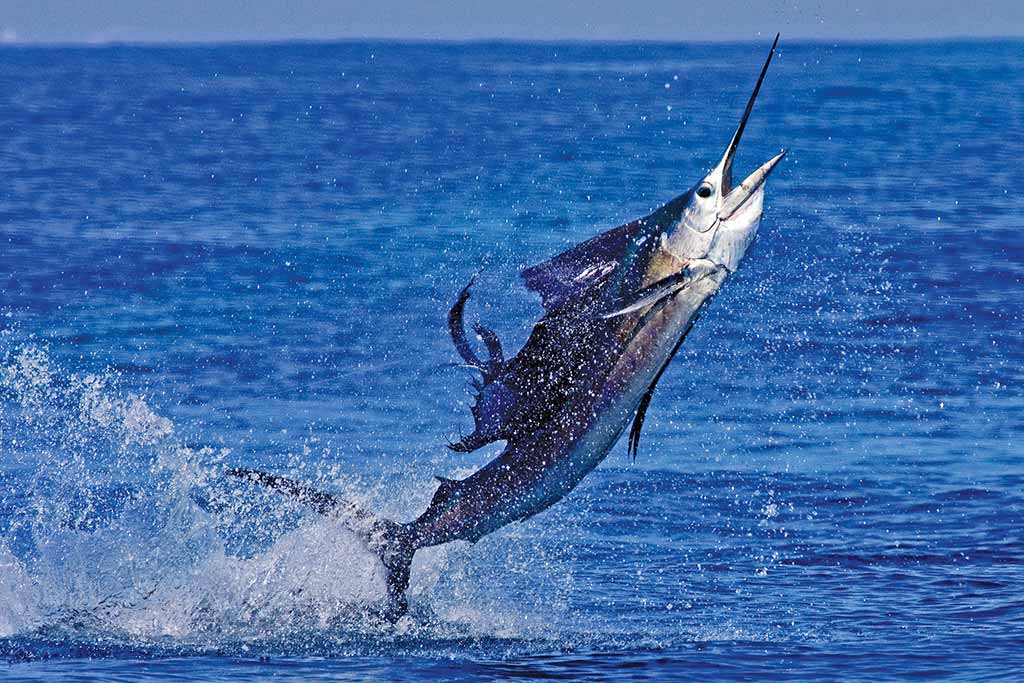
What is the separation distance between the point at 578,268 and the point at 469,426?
6.11 m

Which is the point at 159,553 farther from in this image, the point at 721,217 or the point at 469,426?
the point at 721,217

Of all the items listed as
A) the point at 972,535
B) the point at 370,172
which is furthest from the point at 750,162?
the point at 972,535

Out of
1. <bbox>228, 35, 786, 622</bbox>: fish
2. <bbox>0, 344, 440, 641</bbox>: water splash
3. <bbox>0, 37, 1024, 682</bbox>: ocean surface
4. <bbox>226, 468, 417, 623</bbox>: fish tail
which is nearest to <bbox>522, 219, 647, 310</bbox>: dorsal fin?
<bbox>228, 35, 786, 622</bbox>: fish

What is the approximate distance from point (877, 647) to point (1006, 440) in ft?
15.8

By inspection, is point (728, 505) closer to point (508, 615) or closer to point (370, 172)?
point (508, 615)

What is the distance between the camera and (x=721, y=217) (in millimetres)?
8117

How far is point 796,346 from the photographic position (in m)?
17.0

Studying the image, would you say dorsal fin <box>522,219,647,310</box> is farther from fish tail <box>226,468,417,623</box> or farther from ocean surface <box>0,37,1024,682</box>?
ocean surface <box>0,37,1024,682</box>

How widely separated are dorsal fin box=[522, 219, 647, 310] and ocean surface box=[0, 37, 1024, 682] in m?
1.93

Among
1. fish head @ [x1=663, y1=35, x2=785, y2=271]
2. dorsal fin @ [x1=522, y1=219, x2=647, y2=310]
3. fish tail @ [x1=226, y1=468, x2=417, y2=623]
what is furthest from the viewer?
fish tail @ [x1=226, y1=468, x2=417, y2=623]

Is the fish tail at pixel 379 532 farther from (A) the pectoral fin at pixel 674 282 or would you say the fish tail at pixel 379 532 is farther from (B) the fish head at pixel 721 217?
(B) the fish head at pixel 721 217

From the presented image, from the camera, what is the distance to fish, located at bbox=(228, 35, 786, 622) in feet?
26.8

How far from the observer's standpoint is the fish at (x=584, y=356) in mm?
8180

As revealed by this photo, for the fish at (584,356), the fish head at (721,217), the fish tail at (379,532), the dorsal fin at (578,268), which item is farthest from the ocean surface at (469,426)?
the fish head at (721,217)
